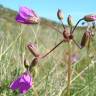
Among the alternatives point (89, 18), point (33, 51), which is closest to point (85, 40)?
point (89, 18)

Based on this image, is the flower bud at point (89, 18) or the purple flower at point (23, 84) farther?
the flower bud at point (89, 18)

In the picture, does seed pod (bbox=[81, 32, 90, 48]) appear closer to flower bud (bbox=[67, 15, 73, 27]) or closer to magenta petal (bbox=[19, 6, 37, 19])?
flower bud (bbox=[67, 15, 73, 27])

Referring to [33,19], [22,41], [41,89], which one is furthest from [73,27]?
[22,41]

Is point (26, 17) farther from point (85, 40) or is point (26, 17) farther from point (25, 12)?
point (85, 40)

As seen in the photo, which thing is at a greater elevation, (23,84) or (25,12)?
(25,12)

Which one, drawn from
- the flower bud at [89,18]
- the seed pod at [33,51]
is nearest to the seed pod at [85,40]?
the flower bud at [89,18]

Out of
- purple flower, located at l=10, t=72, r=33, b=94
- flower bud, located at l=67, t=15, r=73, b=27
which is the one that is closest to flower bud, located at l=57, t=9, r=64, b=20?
flower bud, located at l=67, t=15, r=73, b=27

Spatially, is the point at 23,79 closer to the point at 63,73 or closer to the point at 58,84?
the point at 58,84

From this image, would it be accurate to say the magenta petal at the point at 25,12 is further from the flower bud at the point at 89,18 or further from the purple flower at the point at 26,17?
the flower bud at the point at 89,18
